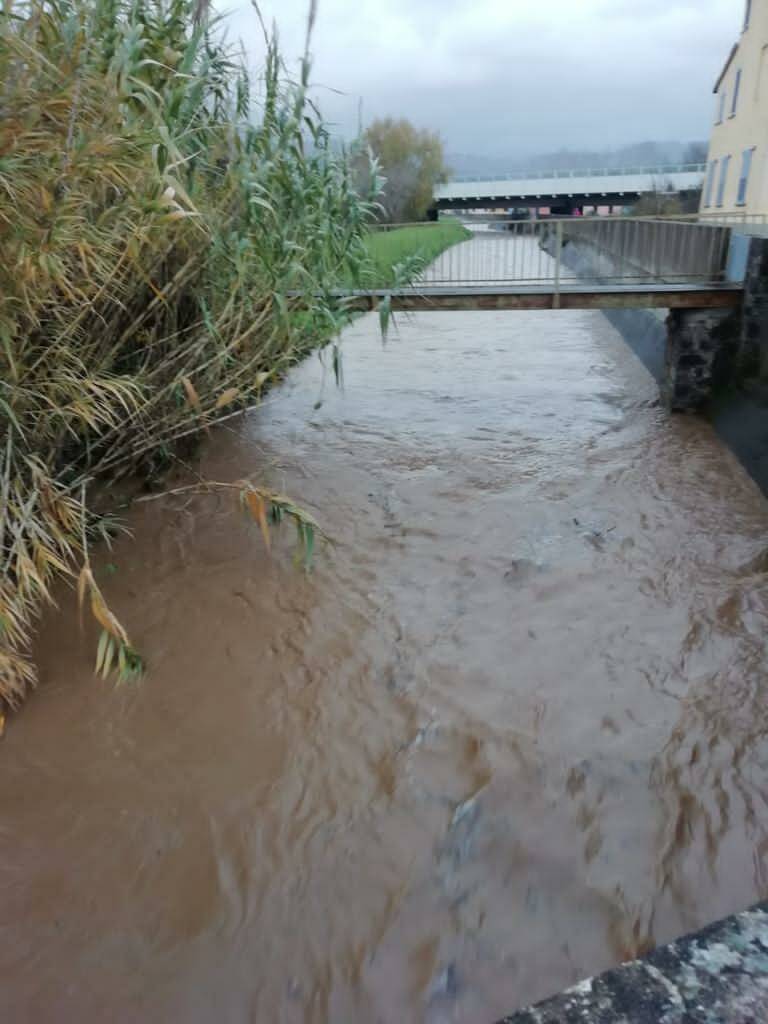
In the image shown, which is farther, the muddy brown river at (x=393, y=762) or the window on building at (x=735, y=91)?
the window on building at (x=735, y=91)

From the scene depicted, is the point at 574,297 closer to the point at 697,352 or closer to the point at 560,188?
the point at 697,352

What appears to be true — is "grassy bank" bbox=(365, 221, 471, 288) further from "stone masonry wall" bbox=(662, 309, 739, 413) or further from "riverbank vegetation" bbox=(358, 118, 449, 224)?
"riverbank vegetation" bbox=(358, 118, 449, 224)

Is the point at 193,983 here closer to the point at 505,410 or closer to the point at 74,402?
the point at 74,402

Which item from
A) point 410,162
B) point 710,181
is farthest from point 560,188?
point 710,181

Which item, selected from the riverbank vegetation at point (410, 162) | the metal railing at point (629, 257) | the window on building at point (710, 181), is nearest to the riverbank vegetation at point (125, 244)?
the metal railing at point (629, 257)

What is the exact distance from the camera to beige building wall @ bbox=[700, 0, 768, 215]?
747 inches

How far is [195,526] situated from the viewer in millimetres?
6148

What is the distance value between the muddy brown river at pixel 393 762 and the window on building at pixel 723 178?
785 inches

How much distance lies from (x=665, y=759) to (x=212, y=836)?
7.11ft

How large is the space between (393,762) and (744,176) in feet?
70.9

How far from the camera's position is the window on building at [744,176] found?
65.1ft

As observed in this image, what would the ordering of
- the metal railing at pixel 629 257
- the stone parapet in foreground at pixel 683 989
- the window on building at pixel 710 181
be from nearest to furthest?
the stone parapet in foreground at pixel 683 989 < the metal railing at pixel 629 257 < the window on building at pixel 710 181

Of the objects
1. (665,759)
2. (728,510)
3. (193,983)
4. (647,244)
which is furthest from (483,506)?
(647,244)

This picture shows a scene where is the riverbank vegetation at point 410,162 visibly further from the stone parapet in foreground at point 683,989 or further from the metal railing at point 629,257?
the stone parapet in foreground at point 683,989
